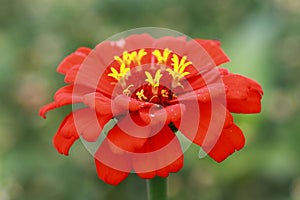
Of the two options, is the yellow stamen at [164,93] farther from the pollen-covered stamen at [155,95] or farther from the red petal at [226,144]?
the red petal at [226,144]

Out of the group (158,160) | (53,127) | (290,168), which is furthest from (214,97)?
(53,127)

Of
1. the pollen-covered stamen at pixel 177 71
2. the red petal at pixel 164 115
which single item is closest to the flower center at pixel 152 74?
the pollen-covered stamen at pixel 177 71

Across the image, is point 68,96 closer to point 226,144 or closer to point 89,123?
point 89,123

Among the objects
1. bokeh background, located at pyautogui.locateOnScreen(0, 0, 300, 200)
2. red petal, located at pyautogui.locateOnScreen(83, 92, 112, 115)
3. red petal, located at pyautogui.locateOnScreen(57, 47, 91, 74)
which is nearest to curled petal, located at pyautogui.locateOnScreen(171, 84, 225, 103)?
red petal, located at pyautogui.locateOnScreen(83, 92, 112, 115)

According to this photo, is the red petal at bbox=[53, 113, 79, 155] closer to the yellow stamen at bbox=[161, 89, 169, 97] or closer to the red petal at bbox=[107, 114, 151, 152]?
the red petal at bbox=[107, 114, 151, 152]

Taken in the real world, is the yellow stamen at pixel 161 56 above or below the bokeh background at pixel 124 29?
above

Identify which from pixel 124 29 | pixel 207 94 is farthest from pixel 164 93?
pixel 124 29

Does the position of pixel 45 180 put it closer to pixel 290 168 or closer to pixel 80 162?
pixel 80 162
